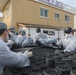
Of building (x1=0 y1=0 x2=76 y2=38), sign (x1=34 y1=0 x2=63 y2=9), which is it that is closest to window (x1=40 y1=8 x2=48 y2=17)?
building (x1=0 y1=0 x2=76 y2=38)

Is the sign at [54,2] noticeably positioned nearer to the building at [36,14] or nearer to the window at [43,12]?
the building at [36,14]

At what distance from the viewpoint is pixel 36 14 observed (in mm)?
19906

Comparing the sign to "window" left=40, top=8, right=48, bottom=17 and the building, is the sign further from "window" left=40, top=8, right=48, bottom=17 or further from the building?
"window" left=40, top=8, right=48, bottom=17

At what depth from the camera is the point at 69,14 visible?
26234 millimetres

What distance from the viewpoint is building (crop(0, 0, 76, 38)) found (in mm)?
17547

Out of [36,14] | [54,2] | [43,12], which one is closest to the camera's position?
[36,14]

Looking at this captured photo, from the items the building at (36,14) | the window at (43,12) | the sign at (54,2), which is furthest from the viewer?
the sign at (54,2)

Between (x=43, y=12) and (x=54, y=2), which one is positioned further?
(x=54, y=2)

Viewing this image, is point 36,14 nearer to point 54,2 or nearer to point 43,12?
point 43,12

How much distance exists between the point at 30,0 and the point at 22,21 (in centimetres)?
262

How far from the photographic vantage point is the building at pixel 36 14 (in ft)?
57.6

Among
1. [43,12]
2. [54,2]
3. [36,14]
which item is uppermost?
[54,2]

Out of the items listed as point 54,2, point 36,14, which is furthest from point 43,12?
point 54,2

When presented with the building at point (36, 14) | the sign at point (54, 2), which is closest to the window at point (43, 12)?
the building at point (36, 14)
